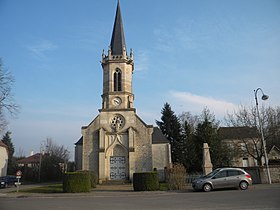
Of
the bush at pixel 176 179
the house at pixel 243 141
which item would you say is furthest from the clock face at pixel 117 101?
the bush at pixel 176 179

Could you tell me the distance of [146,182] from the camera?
63.3ft

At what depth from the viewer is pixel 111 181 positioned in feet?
98.1

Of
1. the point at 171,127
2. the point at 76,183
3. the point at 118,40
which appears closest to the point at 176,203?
the point at 76,183

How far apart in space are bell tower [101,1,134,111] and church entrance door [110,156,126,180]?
642 cm

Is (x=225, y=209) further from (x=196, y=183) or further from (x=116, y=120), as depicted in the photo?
(x=116, y=120)

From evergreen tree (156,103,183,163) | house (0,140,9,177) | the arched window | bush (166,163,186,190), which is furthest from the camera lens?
house (0,140,9,177)

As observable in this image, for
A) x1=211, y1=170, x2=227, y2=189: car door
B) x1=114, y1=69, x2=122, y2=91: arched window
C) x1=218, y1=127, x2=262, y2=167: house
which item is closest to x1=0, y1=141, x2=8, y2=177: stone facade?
x1=114, y1=69, x2=122, y2=91: arched window

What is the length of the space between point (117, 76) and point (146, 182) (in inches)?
744

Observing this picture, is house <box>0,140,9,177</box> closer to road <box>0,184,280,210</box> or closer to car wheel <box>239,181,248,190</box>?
road <box>0,184,280,210</box>

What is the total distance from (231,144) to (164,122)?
1355 cm

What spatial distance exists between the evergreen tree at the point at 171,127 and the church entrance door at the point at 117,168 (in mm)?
10456

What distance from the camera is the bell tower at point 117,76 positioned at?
33.8 metres

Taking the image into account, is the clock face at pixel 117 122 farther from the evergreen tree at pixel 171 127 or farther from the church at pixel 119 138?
the evergreen tree at pixel 171 127

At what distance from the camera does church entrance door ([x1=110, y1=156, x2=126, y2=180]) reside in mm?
31156
